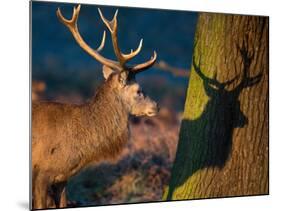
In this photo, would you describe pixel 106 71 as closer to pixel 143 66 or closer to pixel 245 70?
pixel 143 66

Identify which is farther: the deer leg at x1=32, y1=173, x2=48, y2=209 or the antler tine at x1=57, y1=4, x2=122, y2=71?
the antler tine at x1=57, y1=4, x2=122, y2=71

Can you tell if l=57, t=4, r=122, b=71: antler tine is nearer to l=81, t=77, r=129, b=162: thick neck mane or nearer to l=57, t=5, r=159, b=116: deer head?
l=57, t=5, r=159, b=116: deer head

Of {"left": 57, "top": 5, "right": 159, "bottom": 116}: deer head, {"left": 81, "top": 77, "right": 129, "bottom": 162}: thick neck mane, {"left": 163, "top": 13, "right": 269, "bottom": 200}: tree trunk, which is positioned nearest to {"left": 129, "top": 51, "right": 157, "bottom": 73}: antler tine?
{"left": 57, "top": 5, "right": 159, "bottom": 116}: deer head

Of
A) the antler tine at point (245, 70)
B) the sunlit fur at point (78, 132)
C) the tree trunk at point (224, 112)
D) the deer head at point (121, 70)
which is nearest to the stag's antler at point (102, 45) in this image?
the deer head at point (121, 70)

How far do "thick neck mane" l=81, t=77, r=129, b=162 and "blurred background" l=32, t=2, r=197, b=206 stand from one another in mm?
87

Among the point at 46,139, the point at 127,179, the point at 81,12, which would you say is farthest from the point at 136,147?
the point at 81,12

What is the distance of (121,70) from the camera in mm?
6707

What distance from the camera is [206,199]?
7199mm

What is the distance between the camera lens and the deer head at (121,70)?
6602mm

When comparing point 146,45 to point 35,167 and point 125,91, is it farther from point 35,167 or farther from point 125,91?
point 35,167

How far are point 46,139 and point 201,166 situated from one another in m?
1.63

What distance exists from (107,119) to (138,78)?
491 millimetres

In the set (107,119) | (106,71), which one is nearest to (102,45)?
(106,71)

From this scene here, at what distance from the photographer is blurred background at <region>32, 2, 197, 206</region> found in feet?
21.4
